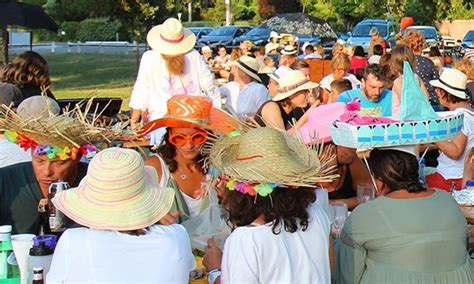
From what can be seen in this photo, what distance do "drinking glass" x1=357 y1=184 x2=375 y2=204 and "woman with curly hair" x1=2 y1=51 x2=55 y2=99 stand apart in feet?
10.7

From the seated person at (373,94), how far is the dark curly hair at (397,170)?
3330 mm

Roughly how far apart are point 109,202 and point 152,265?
0.95 feet

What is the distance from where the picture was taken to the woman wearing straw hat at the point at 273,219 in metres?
3.13

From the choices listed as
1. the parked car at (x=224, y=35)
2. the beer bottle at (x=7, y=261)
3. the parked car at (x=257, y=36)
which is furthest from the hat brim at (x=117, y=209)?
the parked car at (x=224, y=35)

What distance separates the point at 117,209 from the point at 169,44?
413 cm

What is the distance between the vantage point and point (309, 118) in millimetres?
5523

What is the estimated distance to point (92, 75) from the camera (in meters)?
25.3

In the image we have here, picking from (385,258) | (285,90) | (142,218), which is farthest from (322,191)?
(285,90)

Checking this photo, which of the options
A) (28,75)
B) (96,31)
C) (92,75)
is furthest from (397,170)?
(96,31)

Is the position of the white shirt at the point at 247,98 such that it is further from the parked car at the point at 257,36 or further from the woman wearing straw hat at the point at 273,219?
the parked car at the point at 257,36

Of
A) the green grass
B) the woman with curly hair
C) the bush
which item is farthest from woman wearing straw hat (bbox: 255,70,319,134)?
the bush

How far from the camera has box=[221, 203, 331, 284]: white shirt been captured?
312cm

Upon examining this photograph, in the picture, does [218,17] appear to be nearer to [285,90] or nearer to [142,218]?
[285,90]

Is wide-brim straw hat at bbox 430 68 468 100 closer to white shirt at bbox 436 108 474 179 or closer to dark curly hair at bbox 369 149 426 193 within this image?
white shirt at bbox 436 108 474 179
